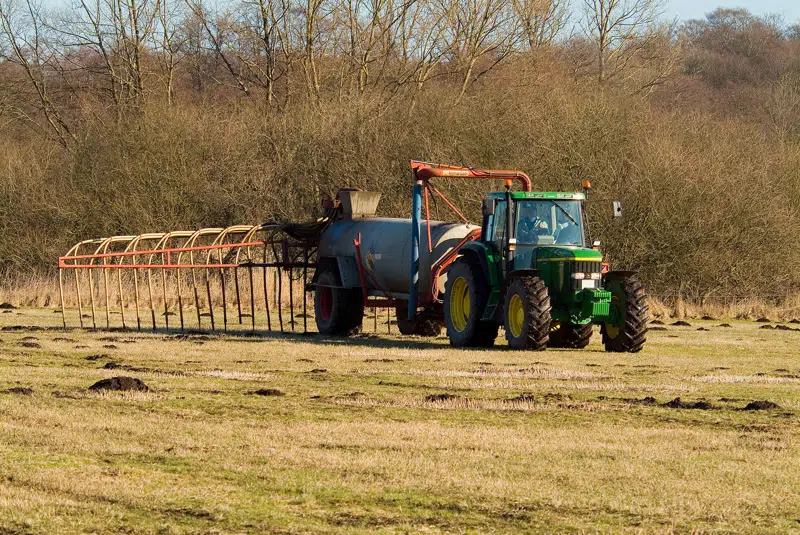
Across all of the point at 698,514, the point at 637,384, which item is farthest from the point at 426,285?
the point at 698,514

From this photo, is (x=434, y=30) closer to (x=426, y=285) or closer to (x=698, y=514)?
(x=426, y=285)

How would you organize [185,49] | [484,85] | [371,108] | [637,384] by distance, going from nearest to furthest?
[637,384] < [371,108] < [484,85] < [185,49]

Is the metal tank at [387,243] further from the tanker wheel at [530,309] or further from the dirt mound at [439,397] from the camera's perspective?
the dirt mound at [439,397]

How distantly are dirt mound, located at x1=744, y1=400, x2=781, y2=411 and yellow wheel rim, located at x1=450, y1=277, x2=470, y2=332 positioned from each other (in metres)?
7.00

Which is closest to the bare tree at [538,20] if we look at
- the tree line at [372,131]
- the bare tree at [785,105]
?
the tree line at [372,131]

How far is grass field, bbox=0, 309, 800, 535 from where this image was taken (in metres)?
6.35

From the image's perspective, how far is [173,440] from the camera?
8.50m

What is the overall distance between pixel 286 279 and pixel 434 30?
14098 mm

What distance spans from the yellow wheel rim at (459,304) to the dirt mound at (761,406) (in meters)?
7.00

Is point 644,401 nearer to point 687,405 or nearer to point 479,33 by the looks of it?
point 687,405

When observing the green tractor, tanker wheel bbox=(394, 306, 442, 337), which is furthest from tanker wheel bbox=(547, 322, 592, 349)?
tanker wheel bbox=(394, 306, 442, 337)

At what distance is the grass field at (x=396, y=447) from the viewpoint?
635 centimetres

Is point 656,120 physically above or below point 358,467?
above

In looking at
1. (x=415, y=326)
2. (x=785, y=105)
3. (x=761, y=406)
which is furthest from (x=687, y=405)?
(x=785, y=105)
